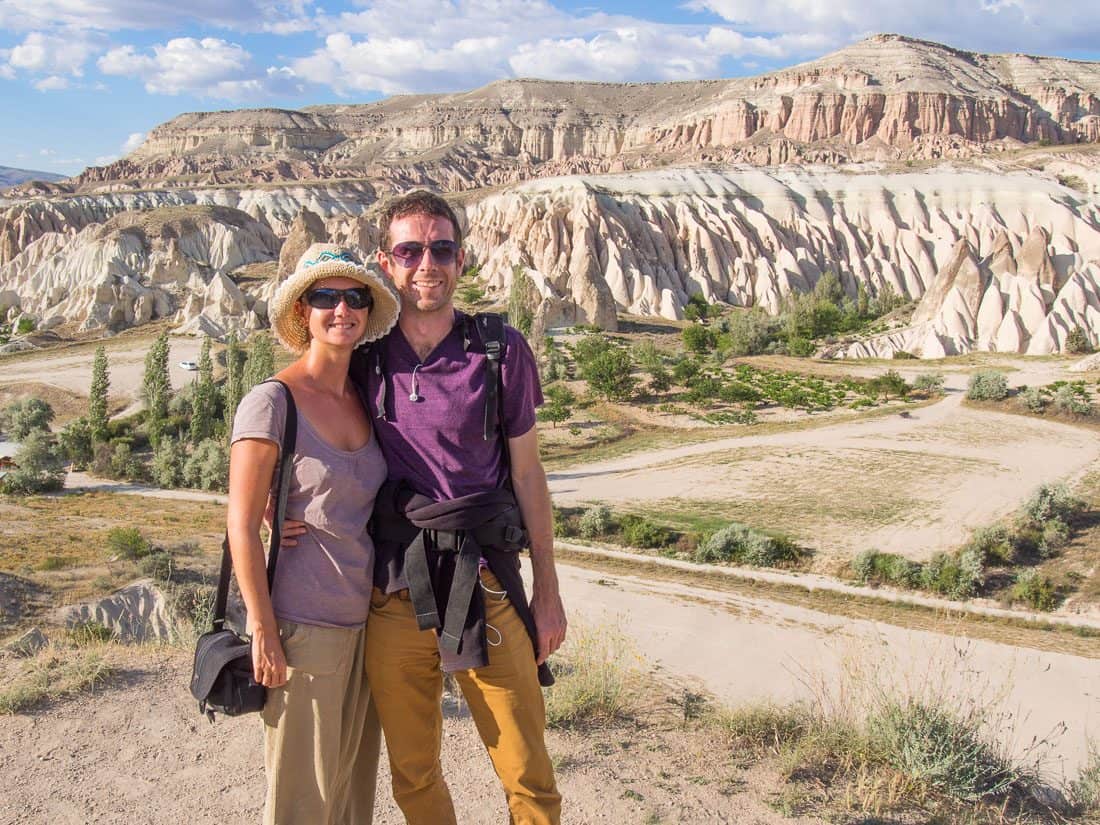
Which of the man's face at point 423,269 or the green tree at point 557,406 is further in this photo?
the green tree at point 557,406

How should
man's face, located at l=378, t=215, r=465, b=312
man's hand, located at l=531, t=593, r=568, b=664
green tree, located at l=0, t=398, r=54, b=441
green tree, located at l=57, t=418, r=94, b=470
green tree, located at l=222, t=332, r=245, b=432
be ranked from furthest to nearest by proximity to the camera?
green tree, located at l=0, t=398, r=54, b=441, green tree, located at l=222, t=332, r=245, b=432, green tree, located at l=57, t=418, r=94, b=470, man's hand, located at l=531, t=593, r=568, b=664, man's face, located at l=378, t=215, r=465, b=312

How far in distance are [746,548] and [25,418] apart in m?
27.4

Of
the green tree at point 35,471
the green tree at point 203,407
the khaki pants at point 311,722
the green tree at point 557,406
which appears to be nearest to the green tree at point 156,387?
the green tree at point 203,407

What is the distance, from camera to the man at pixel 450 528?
11.1 ft

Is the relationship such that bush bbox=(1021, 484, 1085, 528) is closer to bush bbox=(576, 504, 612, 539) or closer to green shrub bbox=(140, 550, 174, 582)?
bush bbox=(576, 504, 612, 539)

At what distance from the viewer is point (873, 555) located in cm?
1666

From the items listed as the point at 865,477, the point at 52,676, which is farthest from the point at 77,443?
the point at 52,676

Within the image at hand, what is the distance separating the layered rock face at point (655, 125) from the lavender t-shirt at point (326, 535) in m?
91.7

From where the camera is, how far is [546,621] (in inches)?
143

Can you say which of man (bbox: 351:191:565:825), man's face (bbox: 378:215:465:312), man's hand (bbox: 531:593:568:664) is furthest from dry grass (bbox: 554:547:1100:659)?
man's face (bbox: 378:215:465:312)

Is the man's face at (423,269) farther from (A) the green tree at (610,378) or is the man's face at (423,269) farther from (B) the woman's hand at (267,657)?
(A) the green tree at (610,378)

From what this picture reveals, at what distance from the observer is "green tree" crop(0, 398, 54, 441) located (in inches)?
1217

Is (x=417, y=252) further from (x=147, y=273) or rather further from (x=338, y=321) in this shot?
(x=147, y=273)

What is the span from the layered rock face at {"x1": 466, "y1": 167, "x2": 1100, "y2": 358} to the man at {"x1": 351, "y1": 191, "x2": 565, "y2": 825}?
137 ft
